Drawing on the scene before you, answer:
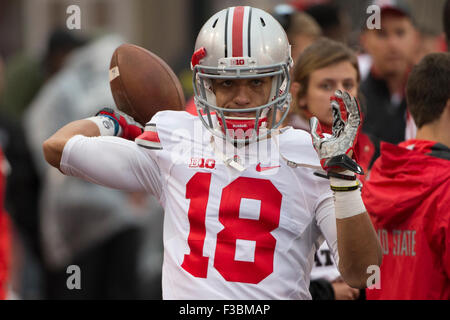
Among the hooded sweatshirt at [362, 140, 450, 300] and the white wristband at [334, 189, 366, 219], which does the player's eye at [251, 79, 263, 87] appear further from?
the hooded sweatshirt at [362, 140, 450, 300]

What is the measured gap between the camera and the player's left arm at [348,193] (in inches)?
125

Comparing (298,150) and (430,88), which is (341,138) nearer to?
(298,150)

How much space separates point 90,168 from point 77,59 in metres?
4.52

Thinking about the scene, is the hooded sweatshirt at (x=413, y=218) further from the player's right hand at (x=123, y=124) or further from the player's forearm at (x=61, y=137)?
the player's forearm at (x=61, y=137)

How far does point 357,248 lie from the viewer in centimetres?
322

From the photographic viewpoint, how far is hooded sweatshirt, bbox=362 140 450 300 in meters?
3.81

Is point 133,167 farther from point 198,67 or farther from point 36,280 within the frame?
point 36,280

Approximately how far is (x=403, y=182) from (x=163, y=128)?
1080 millimetres

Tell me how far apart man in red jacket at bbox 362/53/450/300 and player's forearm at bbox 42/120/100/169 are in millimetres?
1250

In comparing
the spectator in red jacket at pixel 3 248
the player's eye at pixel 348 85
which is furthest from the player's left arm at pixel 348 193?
the spectator in red jacket at pixel 3 248

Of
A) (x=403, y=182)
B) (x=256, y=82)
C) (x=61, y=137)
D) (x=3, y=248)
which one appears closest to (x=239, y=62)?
(x=256, y=82)

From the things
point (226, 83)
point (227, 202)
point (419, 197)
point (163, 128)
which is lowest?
point (419, 197)

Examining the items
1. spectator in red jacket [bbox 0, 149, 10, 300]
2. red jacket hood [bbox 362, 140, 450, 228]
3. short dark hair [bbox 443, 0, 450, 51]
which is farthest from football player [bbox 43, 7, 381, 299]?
spectator in red jacket [bbox 0, 149, 10, 300]
